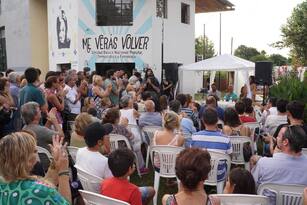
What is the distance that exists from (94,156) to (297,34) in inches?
1167

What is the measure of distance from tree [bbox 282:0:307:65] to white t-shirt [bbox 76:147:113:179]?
28.6 metres

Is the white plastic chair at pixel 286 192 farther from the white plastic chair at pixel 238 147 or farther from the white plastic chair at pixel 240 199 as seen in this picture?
the white plastic chair at pixel 238 147

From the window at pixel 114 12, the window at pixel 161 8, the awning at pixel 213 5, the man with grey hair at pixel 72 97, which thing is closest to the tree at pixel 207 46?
the awning at pixel 213 5

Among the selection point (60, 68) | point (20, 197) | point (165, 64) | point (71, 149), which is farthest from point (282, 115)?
point (60, 68)

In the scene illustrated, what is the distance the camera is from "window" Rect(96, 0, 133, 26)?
16906 millimetres

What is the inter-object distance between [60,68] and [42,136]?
1459 centimetres

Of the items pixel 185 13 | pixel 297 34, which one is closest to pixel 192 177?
pixel 185 13

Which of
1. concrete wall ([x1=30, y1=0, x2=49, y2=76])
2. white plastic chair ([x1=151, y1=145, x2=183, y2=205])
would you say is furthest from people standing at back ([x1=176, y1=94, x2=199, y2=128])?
concrete wall ([x1=30, y1=0, x2=49, y2=76])

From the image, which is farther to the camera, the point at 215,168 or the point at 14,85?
the point at 14,85

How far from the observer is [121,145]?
571 cm

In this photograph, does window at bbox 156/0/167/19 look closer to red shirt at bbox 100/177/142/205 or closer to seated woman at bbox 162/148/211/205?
red shirt at bbox 100/177/142/205

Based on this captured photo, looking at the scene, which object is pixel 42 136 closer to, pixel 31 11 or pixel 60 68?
pixel 60 68

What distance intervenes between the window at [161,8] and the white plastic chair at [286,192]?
14560 millimetres

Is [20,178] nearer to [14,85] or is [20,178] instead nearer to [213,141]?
[213,141]
